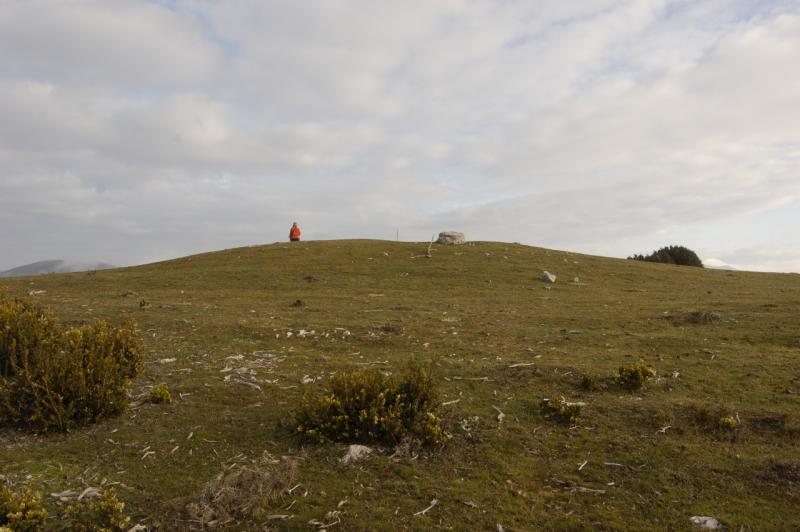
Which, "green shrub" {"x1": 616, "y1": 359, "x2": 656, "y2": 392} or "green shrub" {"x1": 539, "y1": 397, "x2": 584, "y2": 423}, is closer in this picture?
"green shrub" {"x1": 539, "y1": 397, "x2": 584, "y2": 423}

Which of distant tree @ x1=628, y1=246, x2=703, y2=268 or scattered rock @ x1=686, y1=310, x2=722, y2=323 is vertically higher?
distant tree @ x1=628, y1=246, x2=703, y2=268

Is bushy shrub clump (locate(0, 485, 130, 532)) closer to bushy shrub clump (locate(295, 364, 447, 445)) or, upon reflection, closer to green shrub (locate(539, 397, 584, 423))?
bushy shrub clump (locate(295, 364, 447, 445))

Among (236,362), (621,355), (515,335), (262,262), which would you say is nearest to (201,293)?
(262,262)

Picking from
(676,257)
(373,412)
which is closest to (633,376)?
(373,412)

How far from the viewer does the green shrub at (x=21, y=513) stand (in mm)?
5535

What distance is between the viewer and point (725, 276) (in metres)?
41.0

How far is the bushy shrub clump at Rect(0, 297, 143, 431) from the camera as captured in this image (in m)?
8.44

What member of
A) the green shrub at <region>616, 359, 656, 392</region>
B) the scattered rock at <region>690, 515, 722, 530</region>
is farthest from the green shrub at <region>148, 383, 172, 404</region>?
the green shrub at <region>616, 359, 656, 392</region>

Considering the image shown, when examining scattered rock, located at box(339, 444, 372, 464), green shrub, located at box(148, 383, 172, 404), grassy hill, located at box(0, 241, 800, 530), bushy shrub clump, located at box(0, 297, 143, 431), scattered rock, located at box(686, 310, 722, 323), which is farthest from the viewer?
scattered rock, located at box(686, 310, 722, 323)

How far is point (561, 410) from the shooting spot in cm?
944

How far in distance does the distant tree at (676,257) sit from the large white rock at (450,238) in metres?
25.9

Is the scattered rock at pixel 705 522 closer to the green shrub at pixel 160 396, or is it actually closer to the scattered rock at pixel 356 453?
the scattered rock at pixel 356 453

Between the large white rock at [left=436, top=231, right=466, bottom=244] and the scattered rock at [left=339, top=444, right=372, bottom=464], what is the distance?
38594 millimetres

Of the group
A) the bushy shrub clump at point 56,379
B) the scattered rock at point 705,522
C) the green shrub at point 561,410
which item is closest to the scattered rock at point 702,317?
the green shrub at point 561,410
